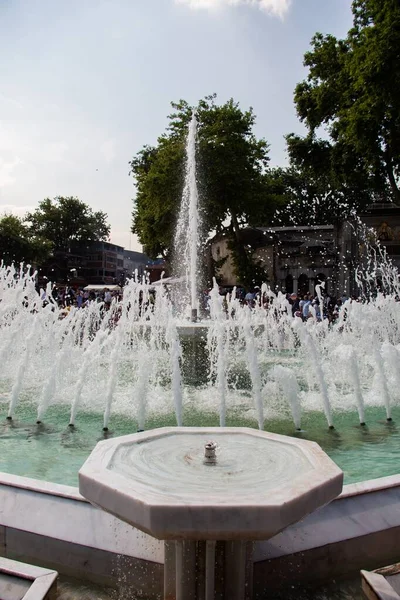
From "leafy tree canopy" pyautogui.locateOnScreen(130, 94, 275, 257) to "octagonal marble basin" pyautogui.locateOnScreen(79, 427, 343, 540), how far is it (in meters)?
26.3

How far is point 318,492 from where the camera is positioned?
240 cm

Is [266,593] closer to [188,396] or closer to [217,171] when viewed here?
[188,396]

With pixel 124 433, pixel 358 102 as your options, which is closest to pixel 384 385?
pixel 124 433

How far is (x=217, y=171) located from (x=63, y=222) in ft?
143

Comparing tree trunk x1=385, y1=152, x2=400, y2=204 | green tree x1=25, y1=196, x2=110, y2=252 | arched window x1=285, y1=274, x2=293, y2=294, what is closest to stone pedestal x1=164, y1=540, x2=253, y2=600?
tree trunk x1=385, y1=152, x2=400, y2=204

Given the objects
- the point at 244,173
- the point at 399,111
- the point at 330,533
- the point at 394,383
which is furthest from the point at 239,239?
the point at 330,533

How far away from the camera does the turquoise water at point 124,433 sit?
16.0 feet

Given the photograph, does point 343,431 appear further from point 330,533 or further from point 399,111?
point 399,111

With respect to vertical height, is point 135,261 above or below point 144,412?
above

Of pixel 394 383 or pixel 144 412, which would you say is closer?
pixel 144 412

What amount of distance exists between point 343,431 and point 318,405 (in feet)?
4.35

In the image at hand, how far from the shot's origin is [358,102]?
2334 centimetres

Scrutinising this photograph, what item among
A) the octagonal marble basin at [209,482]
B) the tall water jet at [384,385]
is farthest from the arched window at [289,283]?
the octagonal marble basin at [209,482]

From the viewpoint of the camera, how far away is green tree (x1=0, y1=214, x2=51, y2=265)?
4872 centimetres
